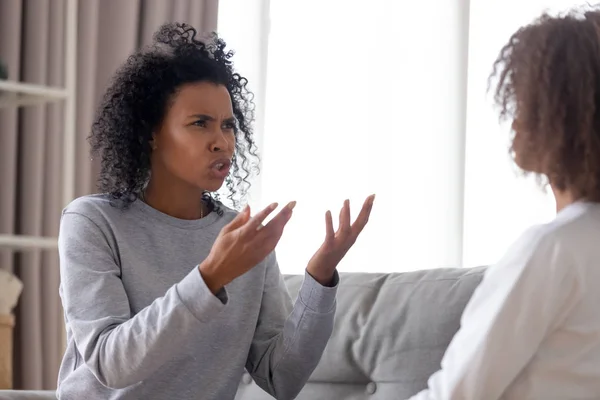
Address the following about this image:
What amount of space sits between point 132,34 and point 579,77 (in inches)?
87.6

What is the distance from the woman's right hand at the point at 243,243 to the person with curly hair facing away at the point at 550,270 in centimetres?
41

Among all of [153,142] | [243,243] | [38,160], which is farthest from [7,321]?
[243,243]

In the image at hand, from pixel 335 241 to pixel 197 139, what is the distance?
336mm

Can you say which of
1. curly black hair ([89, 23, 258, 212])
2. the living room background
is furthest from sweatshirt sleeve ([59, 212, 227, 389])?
the living room background

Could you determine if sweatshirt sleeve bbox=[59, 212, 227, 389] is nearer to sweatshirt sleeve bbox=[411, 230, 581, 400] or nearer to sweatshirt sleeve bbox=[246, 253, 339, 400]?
sweatshirt sleeve bbox=[246, 253, 339, 400]

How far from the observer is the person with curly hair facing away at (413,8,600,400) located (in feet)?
3.58

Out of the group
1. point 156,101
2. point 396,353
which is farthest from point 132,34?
point 396,353

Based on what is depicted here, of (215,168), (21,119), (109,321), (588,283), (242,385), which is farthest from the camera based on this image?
(21,119)

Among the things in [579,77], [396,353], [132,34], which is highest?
[132,34]

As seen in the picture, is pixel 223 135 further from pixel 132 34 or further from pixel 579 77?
pixel 132 34

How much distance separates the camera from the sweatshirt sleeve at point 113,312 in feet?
4.99

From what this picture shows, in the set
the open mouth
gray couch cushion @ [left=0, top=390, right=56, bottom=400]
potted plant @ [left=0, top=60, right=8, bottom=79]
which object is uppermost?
potted plant @ [left=0, top=60, right=8, bottom=79]

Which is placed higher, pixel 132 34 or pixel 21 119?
pixel 132 34

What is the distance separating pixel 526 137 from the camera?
3.83 feet
